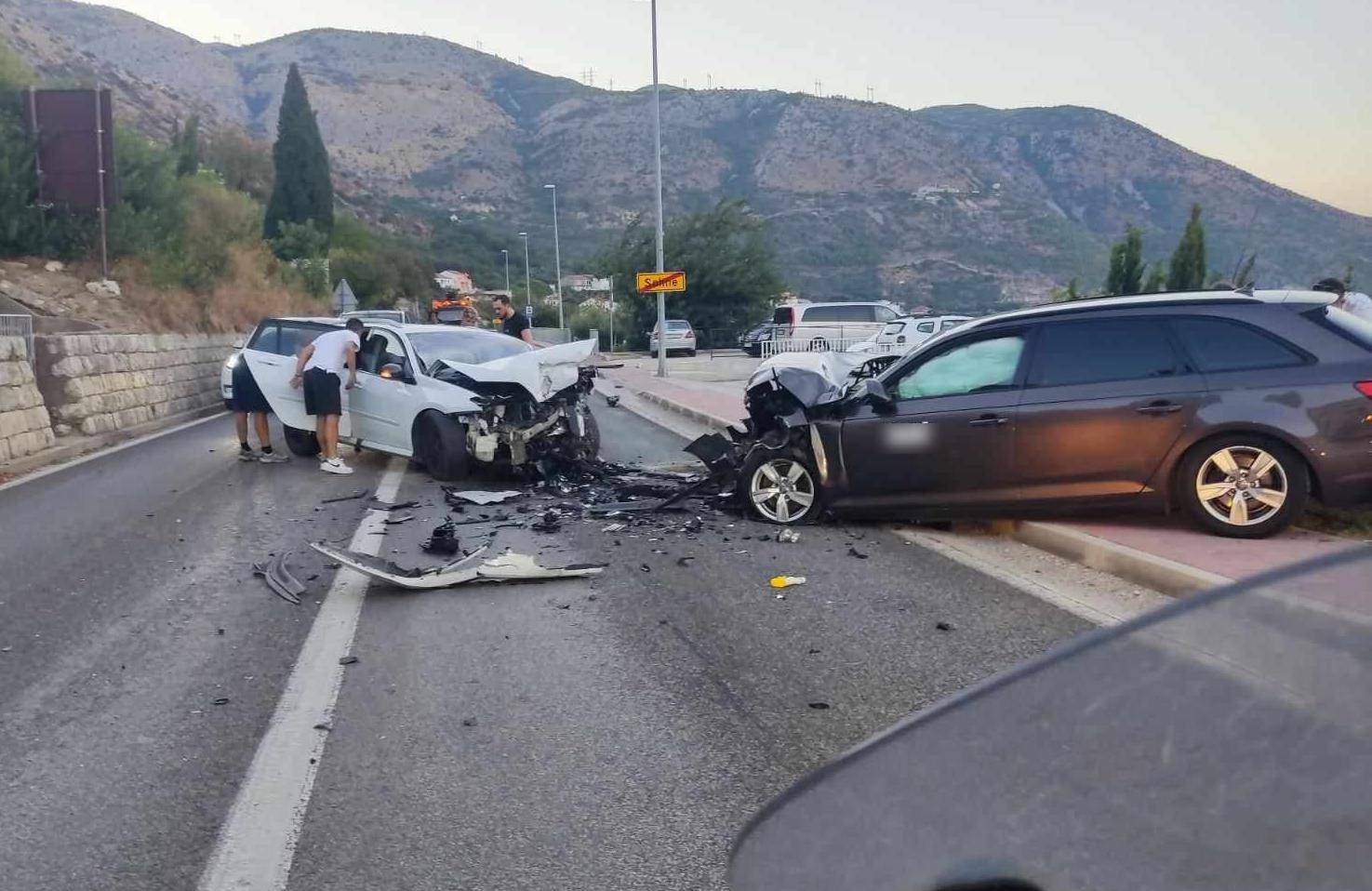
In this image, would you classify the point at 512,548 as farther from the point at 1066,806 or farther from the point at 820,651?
the point at 1066,806

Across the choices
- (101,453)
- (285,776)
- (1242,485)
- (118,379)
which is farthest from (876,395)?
(118,379)

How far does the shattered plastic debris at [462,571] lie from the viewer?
7364mm

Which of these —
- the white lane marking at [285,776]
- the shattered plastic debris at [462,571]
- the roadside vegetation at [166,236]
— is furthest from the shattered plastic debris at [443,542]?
the roadside vegetation at [166,236]

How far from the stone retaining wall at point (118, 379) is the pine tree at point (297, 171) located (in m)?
42.7

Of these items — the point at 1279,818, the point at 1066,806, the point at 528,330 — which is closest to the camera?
the point at 1279,818

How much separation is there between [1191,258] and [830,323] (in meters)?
12.0

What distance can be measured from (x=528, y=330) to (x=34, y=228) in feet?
60.0

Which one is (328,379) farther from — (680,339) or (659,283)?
(680,339)

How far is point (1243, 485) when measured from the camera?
759 centimetres

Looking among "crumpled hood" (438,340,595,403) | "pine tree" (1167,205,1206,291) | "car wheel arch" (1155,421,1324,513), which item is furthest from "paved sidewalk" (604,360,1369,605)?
"pine tree" (1167,205,1206,291)

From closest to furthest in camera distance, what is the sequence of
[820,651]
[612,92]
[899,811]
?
1. [899,811]
2. [820,651]
3. [612,92]

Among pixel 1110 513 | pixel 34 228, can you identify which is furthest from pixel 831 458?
pixel 34 228

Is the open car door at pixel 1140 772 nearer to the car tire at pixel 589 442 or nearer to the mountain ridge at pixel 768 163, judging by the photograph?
the car tire at pixel 589 442

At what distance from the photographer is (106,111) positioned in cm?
2164
